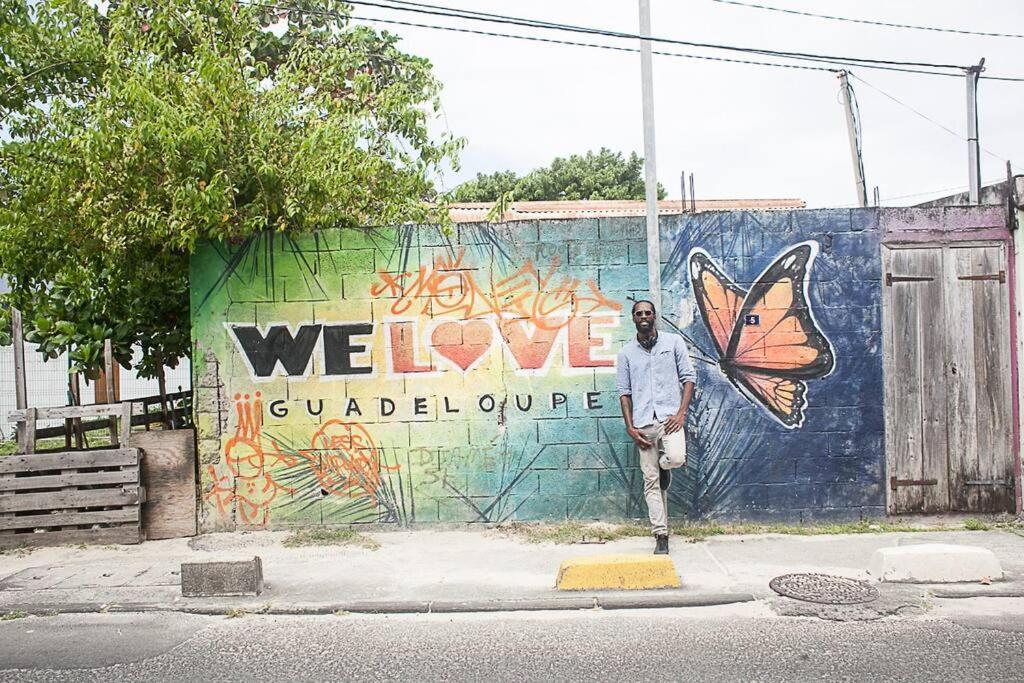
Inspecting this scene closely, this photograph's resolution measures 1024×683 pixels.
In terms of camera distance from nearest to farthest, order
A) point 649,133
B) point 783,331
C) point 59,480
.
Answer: point 649,133, point 59,480, point 783,331

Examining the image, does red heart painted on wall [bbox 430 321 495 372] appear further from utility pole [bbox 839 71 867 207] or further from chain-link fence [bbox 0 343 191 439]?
utility pole [bbox 839 71 867 207]

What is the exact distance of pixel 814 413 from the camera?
750 cm

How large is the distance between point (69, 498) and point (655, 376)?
514cm

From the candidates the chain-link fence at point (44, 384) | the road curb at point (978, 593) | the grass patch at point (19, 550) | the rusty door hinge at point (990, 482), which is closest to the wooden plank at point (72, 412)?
the grass patch at point (19, 550)

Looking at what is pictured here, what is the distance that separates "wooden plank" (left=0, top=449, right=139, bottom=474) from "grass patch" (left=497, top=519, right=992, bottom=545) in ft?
11.0

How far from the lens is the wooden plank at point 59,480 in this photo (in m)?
7.26

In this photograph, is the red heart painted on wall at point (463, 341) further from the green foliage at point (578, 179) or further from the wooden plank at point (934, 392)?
the green foliage at point (578, 179)

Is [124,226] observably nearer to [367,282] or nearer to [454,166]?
[367,282]

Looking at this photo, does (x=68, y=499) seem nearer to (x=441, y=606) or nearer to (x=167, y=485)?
(x=167, y=485)

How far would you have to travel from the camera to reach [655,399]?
670cm

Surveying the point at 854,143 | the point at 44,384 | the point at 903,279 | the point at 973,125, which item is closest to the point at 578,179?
the point at 854,143

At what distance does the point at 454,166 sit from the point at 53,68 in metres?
3.93

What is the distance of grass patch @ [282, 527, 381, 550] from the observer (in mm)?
7203

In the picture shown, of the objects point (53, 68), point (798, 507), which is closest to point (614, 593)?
point (798, 507)
